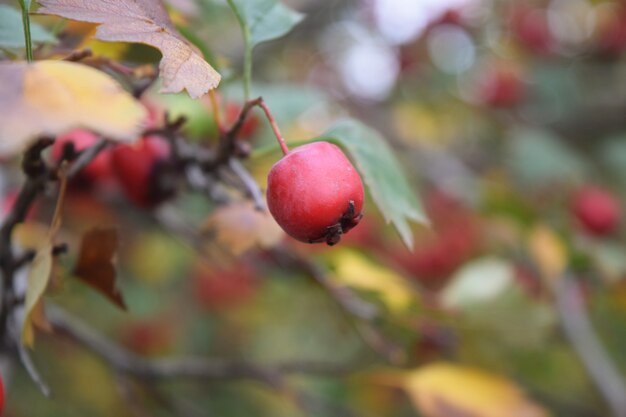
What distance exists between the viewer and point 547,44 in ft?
9.12

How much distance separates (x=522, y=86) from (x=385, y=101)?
63 centimetres

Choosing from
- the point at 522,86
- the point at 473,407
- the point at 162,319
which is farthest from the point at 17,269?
the point at 522,86

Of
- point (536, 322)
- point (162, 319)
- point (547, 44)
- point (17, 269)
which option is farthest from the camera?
point (547, 44)

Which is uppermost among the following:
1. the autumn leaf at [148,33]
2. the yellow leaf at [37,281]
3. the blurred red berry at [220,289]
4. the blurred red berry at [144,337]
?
the autumn leaf at [148,33]

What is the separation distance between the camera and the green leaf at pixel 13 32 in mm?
660

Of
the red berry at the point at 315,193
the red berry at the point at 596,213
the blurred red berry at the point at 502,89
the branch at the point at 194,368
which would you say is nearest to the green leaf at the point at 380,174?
the red berry at the point at 315,193

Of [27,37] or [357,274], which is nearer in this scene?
[27,37]

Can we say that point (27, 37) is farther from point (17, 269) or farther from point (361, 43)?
point (361, 43)

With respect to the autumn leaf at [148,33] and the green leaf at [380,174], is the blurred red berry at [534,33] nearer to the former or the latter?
the green leaf at [380,174]

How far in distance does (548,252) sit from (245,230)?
2.65 ft

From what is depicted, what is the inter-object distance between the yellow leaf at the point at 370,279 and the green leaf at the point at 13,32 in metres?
0.54

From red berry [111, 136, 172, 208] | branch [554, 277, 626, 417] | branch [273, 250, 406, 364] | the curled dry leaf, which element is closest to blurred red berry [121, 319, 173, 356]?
branch [273, 250, 406, 364]

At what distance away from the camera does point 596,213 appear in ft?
5.94

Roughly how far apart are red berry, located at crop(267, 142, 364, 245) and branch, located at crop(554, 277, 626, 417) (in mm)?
975
